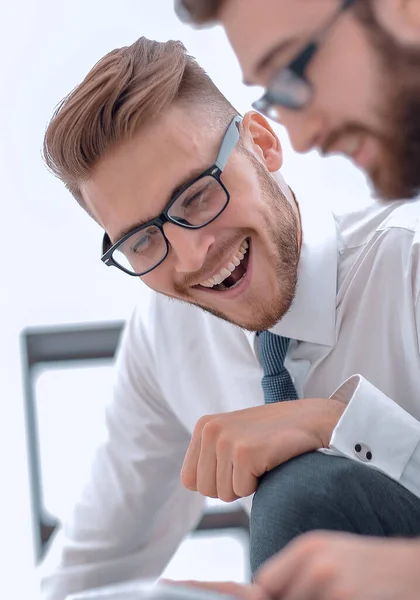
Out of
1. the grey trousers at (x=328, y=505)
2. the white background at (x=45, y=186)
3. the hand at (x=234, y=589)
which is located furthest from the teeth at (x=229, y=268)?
the white background at (x=45, y=186)

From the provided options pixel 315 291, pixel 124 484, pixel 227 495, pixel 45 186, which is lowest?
pixel 124 484

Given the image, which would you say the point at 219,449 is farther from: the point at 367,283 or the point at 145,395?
the point at 145,395

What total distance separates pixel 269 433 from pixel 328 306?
354mm

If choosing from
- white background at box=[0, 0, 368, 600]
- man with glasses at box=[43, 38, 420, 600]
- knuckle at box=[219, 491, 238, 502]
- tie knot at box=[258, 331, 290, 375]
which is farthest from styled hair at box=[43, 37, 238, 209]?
white background at box=[0, 0, 368, 600]

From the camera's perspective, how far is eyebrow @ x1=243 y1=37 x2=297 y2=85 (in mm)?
863

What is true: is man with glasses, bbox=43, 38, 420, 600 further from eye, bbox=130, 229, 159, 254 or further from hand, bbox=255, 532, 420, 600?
hand, bbox=255, 532, 420, 600

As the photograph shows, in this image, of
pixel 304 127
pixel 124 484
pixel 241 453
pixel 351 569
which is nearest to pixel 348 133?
pixel 304 127

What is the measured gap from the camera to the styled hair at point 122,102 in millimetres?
1466

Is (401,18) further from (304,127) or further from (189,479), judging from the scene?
(189,479)

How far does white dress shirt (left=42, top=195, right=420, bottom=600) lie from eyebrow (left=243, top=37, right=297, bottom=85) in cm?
57

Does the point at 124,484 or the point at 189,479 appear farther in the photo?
the point at 124,484

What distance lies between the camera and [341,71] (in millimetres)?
865

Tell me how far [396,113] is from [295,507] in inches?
20.5

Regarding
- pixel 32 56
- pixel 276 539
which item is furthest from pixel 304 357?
pixel 32 56
